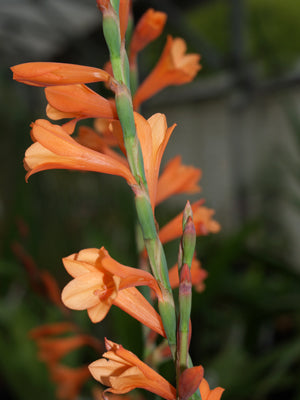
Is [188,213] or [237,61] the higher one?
[237,61]

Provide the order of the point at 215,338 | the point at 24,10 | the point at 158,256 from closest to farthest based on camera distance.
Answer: the point at 158,256, the point at 215,338, the point at 24,10

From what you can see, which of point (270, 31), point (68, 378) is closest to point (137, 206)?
point (68, 378)

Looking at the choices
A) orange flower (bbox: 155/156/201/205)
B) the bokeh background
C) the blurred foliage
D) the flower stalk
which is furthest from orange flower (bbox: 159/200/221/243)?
the blurred foliage

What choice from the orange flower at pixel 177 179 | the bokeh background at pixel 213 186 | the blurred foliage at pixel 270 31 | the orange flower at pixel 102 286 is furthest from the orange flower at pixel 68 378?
the blurred foliage at pixel 270 31

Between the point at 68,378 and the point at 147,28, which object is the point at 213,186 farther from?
the point at 147,28

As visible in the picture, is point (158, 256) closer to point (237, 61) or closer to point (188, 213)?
point (188, 213)

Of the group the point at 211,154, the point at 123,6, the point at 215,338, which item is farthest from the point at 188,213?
the point at 211,154
